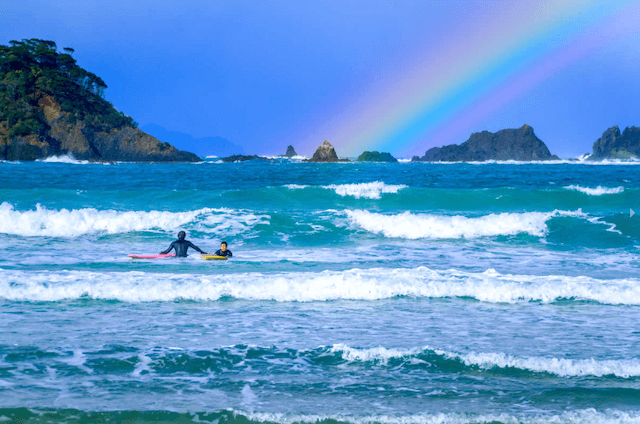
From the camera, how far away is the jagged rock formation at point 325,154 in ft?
310

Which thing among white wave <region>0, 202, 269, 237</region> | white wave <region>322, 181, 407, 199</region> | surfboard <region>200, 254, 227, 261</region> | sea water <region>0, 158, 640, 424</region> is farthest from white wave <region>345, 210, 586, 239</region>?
white wave <region>322, 181, 407, 199</region>

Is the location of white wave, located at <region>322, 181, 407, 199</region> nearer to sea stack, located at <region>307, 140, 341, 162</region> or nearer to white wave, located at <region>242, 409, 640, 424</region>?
white wave, located at <region>242, 409, 640, 424</region>

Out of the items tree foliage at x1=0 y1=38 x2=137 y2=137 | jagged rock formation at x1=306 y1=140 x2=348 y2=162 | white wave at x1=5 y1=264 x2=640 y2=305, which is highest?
tree foliage at x1=0 y1=38 x2=137 y2=137

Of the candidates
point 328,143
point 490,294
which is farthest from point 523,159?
point 490,294

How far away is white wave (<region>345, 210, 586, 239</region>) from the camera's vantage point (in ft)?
58.8

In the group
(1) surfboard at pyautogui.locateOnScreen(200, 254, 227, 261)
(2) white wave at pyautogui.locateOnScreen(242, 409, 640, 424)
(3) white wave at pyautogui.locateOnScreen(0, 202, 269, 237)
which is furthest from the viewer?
(3) white wave at pyautogui.locateOnScreen(0, 202, 269, 237)

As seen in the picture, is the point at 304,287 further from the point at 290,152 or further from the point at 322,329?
the point at 290,152

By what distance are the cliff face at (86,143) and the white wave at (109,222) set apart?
248 feet

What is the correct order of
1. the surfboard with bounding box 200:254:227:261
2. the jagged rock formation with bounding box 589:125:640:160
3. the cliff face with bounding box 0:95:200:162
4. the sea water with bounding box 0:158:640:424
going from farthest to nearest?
1. the jagged rock formation with bounding box 589:125:640:160
2. the cliff face with bounding box 0:95:200:162
3. the surfboard with bounding box 200:254:227:261
4. the sea water with bounding box 0:158:640:424

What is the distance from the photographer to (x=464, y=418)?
15.6 feet

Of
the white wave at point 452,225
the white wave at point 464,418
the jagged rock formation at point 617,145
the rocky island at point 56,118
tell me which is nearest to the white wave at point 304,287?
the white wave at point 464,418

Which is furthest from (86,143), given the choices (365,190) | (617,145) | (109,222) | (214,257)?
(617,145)

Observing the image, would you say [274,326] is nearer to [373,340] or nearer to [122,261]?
[373,340]

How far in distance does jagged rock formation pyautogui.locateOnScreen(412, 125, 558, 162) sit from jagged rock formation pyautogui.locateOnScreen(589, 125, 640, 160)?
8.47 m
